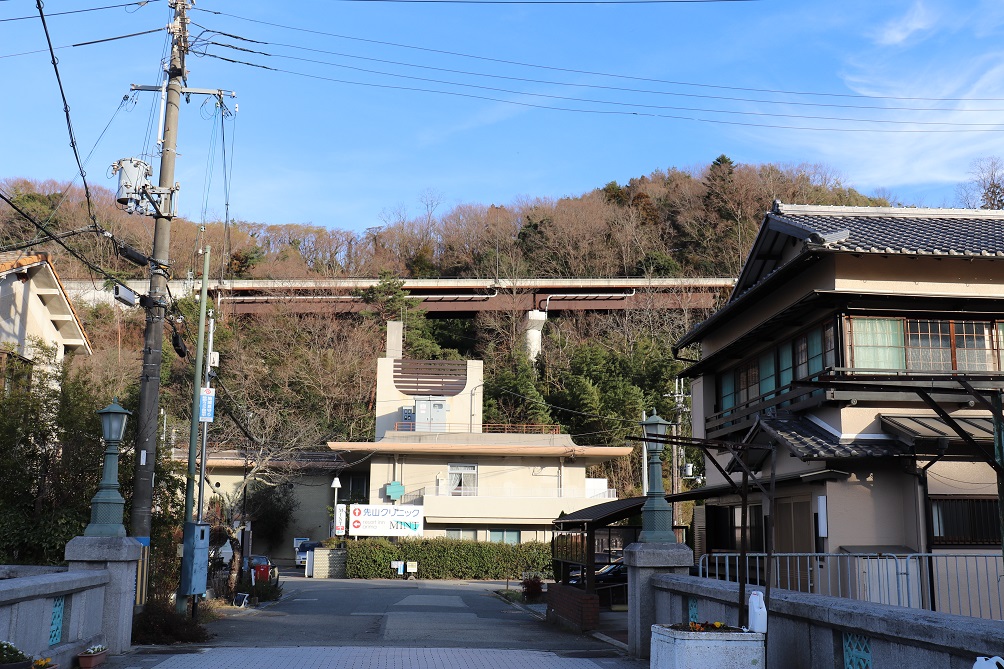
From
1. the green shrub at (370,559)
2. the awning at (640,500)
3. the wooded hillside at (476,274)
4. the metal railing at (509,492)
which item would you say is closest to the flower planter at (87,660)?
the awning at (640,500)

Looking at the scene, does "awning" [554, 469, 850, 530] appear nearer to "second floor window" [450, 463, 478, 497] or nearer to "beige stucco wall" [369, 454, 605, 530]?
"beige stucco wall" [369, 454, 605, 530]

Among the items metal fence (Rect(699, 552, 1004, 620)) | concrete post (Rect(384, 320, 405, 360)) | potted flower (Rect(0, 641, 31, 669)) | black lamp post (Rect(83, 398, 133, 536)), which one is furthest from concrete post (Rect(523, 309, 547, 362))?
potted flower (Rect(0, 641, 31, 669))

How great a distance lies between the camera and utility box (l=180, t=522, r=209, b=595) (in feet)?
56.2

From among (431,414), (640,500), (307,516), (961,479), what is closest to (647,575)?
(640,500)

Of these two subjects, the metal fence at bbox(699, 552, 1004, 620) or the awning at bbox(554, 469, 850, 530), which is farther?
the awning at bbox(554, 469, 850, 530)

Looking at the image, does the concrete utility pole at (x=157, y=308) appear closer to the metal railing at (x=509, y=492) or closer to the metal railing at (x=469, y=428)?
the metal railing at (x=509, y=492)

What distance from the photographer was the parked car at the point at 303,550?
4414cm

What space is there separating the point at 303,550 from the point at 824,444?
116 ft

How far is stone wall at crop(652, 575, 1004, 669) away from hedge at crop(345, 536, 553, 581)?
3198 centimetres

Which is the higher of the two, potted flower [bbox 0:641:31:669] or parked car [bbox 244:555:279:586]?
potted flower [bbox 0:641:31:669]

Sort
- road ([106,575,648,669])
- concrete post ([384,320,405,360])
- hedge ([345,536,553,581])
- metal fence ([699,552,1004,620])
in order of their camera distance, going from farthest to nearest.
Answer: concrete post ([384,320,405,360])
hedge ([345,536,553,581])
metal fence ([699,552,1004,620])
road ([106,575,648,669])

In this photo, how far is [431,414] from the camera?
47156 millimetres

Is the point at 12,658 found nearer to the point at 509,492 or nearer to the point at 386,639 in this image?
the point at 386,639

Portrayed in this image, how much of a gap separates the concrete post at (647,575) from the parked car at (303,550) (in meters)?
33.2
